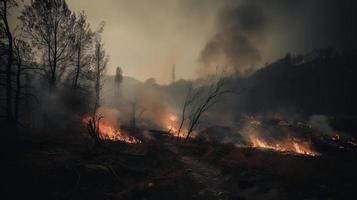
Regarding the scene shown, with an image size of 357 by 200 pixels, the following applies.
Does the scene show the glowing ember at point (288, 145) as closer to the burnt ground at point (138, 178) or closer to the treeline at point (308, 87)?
the burnt ground at point (138, 178)

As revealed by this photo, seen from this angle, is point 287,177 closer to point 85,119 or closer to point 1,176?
point 1,176

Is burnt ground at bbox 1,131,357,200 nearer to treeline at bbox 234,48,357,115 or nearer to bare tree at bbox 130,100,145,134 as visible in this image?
bare tree at bbox 130,100,145,134

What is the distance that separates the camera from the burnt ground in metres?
8.08

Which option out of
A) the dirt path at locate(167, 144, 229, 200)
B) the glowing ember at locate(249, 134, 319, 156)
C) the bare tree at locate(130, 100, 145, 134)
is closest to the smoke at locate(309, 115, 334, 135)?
the glowing ember at locate(249, 134, 319, 156)

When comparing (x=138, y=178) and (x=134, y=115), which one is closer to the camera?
(x=138, y=178)

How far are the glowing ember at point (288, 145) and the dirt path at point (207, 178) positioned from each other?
22.5m

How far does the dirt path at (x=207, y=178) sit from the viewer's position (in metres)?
9.80

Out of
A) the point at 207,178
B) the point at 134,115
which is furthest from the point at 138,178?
the point at 134,115

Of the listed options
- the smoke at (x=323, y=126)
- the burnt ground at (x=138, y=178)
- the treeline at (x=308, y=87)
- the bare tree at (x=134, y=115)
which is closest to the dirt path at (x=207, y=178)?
the burnt ground at (x=138, y=178)

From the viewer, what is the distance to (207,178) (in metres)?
12.1

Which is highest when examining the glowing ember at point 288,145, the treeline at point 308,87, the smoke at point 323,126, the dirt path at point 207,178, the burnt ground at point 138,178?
the treeline at point 308,87

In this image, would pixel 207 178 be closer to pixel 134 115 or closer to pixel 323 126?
pixel 134 115

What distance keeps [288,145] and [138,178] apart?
125 ft

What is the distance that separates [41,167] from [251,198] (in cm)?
852
